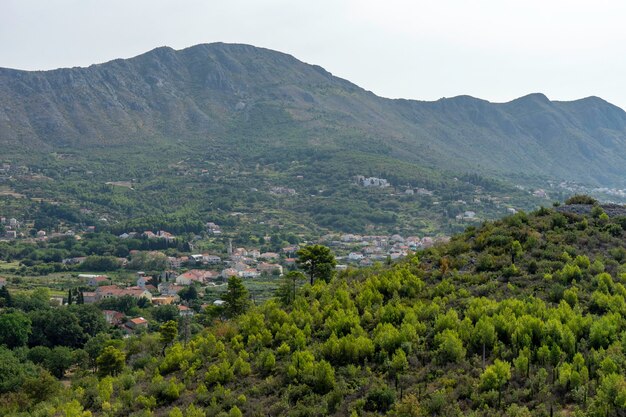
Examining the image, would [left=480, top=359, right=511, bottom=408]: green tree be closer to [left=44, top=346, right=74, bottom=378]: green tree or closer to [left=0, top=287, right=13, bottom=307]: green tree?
[left=44, top=346, right=74, bottom=378]: green tree

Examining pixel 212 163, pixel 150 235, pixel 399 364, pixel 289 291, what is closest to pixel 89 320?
pixel 289 291

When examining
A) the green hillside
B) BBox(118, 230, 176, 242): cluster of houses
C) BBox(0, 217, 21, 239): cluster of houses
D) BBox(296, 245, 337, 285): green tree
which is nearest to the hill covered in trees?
BBox(296, 245, 337, 285): green tree

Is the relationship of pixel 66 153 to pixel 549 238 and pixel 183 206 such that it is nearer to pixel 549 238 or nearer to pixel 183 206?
pixel 183 206

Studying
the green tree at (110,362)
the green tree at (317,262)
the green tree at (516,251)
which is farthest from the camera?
the green tree at (317,262)

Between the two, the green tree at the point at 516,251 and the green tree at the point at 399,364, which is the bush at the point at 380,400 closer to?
the green tree at the point at 399,364

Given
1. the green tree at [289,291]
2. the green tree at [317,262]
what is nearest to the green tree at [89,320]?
the green tree at [317,262]

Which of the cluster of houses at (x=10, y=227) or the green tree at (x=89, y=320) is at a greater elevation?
the green tree at (x=89, y=320)
